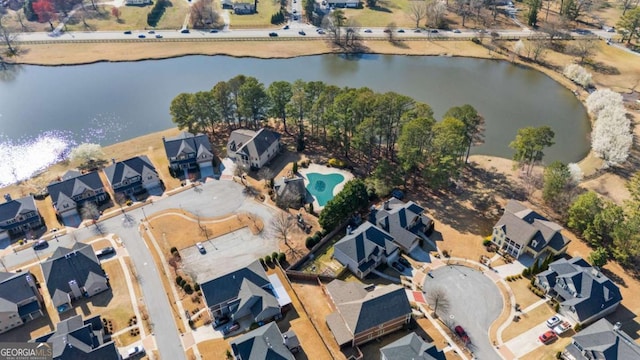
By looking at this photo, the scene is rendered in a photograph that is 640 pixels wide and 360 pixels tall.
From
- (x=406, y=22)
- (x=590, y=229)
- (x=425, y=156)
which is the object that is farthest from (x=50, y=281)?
(x=406, y=22)

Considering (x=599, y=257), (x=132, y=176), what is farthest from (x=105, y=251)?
(x=599, y=257)

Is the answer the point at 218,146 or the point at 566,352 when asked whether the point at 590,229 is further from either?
the point at 218,146

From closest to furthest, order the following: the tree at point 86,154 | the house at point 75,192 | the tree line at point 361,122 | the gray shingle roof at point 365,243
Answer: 1. the gray shingle roof at point 365,243
2. the house at point 75,192
3. the tree line at point 361,122
4. the tree at point 86,154

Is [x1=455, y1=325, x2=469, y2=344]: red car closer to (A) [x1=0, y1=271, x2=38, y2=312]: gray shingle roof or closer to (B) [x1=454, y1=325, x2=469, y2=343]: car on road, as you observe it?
(B) [x1=454, y1=325, x2=469, y2=343]: car on road

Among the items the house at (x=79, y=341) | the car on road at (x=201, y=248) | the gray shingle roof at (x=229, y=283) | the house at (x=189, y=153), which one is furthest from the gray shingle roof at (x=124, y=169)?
the gray shingle roof at (x=229, y=283)

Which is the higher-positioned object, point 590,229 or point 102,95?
point 102,95

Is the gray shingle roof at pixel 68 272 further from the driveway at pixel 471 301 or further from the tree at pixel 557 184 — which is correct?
the tree at pixel 557 184

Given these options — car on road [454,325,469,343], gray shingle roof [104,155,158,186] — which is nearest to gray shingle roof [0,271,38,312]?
gray shingle roof [104,155,158,186]

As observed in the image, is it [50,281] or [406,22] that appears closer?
[50,281]
